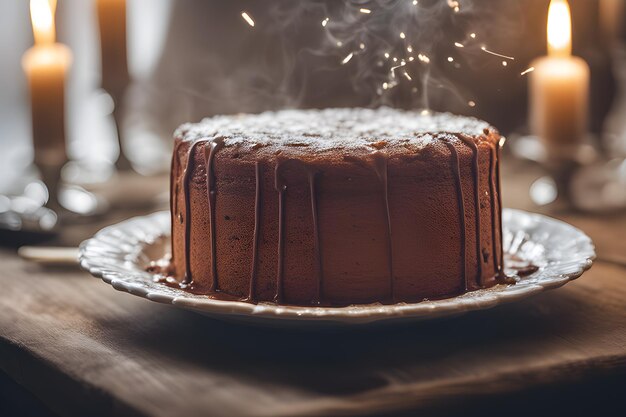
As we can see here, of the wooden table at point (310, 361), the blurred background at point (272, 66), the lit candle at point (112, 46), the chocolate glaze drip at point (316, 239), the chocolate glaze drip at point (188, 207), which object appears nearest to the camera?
the wooden table at point (310, 361)

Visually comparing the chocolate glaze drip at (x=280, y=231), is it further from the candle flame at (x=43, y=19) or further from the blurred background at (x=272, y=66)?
the candle flame at (x=43, y=19)

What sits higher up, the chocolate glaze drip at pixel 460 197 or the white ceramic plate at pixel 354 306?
the chocolate glaze drip at pixel 460 197

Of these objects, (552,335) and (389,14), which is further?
(389,14)

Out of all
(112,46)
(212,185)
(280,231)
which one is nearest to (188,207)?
(212,185)

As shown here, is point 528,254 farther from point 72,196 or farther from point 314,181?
A: point 72,196

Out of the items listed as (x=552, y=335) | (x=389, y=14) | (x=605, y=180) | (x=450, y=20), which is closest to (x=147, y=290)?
(x=552, y=335)

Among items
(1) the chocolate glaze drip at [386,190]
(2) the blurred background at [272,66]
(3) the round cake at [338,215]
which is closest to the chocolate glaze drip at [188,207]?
(3) the round cake at [338,215]

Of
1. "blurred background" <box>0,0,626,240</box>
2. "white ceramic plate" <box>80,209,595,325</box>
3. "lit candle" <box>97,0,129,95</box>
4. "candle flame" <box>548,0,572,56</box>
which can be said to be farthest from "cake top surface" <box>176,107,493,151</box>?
"lit candle" <box>97,0,129,95</box>

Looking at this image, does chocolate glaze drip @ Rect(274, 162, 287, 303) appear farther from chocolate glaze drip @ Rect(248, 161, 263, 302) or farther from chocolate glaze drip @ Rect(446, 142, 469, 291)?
chocolate glaze drip @ Rect(446, 142, 469, 291)
